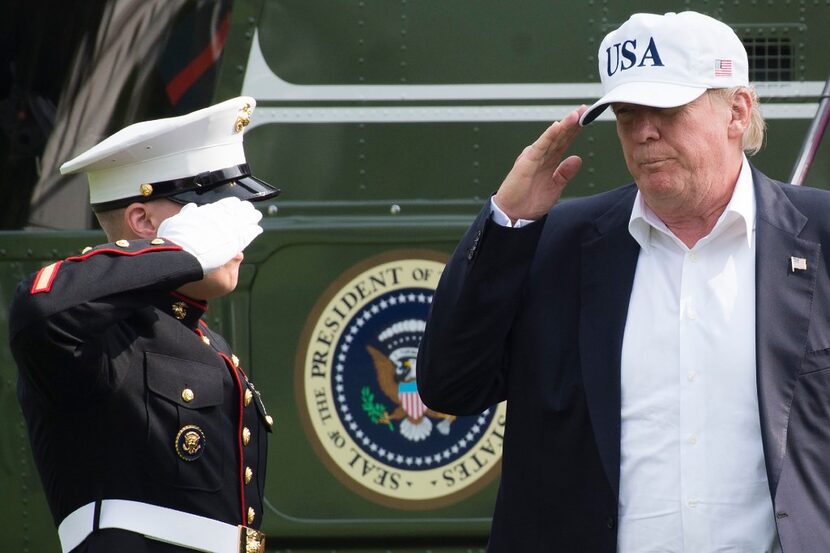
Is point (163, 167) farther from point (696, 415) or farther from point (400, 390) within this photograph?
point (400, 390)

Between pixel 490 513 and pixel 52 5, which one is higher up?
pixel 52 5

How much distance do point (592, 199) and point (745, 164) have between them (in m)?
0.27

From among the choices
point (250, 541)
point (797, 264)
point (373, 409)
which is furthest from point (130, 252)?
point (373, 409)

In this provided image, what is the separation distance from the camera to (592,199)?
225 centimetres

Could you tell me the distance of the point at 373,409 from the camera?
348 centimetres

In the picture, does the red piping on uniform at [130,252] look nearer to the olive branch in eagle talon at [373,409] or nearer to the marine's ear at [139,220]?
the marine's ear at [139,220]

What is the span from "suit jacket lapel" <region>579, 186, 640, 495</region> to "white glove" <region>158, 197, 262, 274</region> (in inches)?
22.6

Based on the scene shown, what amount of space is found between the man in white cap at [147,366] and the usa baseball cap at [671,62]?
0.68 m

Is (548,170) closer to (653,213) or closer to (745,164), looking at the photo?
(653,213)

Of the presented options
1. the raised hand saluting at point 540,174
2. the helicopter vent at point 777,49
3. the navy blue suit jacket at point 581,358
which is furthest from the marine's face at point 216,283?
the helicopter vent at point 777,49

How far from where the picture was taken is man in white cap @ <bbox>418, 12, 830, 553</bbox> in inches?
77.2

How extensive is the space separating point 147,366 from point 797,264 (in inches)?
43.2

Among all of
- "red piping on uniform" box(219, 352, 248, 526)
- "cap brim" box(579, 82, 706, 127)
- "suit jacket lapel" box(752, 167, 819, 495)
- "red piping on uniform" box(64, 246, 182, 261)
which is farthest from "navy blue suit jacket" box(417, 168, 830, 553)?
"red piping on uniform" box(64, 246, 182, 261)

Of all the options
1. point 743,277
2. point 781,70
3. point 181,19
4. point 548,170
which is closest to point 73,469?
point 548,170
